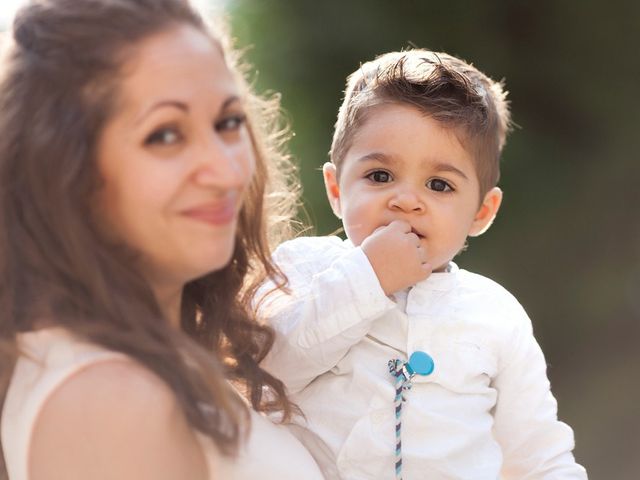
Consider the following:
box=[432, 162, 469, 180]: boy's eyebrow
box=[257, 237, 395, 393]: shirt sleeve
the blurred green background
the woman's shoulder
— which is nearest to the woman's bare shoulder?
the woman's shoulder

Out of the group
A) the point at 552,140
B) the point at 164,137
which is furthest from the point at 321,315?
the point at 552,140

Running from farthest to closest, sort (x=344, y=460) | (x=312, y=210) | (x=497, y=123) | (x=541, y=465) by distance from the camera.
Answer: (x=312, y=210) → (x=497, y=123) → (x=541, y=465) → (x=344, y=460)

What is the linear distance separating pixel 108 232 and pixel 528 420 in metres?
1.12

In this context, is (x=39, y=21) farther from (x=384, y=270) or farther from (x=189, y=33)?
(x=384, y=270)

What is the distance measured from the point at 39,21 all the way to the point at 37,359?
57cm

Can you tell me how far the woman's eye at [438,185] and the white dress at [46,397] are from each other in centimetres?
76

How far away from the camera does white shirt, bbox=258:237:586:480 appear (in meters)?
2.09

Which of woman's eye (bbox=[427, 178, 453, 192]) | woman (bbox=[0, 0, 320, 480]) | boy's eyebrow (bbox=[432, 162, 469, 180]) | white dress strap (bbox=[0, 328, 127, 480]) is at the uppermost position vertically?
boy's eyebrow (bbox=[432, 162, 469, 180])

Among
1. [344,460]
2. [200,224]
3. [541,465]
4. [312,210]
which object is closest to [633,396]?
[312,210]

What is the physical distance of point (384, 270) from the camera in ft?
6.91

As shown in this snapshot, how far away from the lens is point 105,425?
60.5 inches

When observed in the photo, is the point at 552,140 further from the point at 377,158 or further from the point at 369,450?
the point at 369,450

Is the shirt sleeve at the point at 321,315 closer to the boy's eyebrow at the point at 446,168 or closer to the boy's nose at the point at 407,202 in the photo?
the boy's nose at the point at 407,202

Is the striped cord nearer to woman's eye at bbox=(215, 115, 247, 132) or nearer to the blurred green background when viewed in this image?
woman's eye at bbox=(215, 115, 247, 132)
